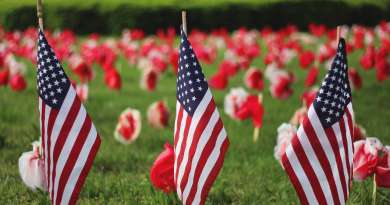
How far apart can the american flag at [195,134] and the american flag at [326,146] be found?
405mm

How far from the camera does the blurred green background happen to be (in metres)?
20.2

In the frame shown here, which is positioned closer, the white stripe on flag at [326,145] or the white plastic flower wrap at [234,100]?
the white stripe on flag at [326,145]

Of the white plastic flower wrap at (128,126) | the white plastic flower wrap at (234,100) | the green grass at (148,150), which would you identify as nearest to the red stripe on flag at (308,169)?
the green grass at (148,150)

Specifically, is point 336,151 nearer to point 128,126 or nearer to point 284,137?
point 284,137

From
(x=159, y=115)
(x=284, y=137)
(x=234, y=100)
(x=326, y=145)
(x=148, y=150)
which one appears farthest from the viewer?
(x=159, y=115)

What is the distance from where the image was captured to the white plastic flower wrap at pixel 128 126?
21.6 ft

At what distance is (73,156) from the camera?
167 inches

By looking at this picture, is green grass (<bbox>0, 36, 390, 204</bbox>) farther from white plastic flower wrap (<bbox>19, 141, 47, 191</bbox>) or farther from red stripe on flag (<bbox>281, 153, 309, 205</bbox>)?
red stripe on flag (<bbox>281, 153, 309, 205</bbox>)

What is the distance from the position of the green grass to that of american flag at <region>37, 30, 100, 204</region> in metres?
0.75

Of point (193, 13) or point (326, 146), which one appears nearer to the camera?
point (326, 146)

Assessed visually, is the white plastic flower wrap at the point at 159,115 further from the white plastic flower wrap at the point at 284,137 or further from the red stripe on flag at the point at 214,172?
the red stripe on flag at the point at 214,172

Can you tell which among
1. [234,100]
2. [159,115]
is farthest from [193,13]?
[234,100]

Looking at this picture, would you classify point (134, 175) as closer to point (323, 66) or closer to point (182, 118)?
point (182, 118)

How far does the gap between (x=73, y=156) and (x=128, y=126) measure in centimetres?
240
